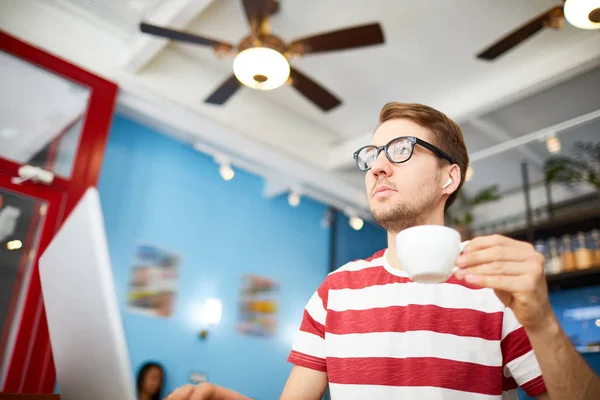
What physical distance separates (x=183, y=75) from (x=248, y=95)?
0.72 meters

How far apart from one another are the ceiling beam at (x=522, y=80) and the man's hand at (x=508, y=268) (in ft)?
11.8

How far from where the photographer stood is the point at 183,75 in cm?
450

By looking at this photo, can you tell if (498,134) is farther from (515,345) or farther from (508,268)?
(508,268)

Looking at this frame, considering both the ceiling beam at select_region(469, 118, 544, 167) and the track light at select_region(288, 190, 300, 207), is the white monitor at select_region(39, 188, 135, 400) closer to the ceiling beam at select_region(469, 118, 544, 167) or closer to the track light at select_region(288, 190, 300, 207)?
the ceiling beam at select_region(469, 118, 544, 167)

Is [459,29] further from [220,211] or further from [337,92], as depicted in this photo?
[220,211]

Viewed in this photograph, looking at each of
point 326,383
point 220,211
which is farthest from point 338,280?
point 220,211

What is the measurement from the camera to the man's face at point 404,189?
1.13m

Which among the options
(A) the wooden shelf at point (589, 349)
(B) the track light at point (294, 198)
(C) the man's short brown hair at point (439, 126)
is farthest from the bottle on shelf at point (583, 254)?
(C) the man's short brown hair at point (439, 126)

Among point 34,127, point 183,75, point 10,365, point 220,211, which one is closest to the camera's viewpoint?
point 10,365

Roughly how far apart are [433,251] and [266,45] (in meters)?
2.73

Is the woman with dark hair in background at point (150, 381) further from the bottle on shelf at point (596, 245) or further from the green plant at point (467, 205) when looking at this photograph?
the bottle on shelf at point (596, 245)

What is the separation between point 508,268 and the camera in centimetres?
70

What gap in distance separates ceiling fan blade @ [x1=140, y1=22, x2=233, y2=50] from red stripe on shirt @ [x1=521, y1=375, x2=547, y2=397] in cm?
278

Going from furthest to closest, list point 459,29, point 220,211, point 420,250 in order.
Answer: point 220,211, point 459,29, point 420,250
